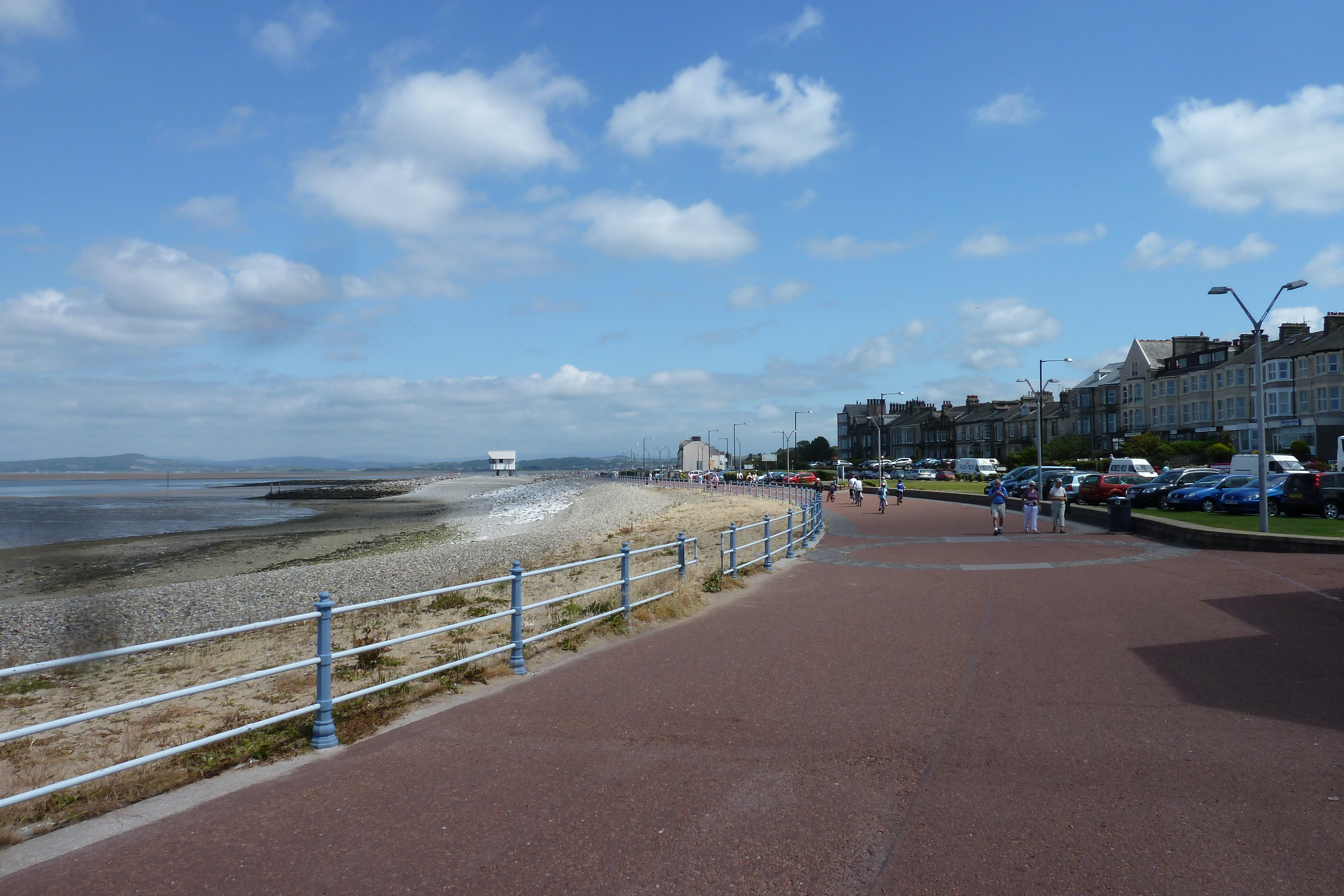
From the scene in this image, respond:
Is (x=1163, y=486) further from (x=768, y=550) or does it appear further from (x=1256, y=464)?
(x=768, y=550)

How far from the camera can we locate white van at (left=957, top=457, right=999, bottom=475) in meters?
70.2

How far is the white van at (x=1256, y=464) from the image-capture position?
119 feet

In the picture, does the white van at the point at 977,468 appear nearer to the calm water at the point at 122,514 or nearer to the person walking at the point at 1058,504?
the person walking at the point at 1058,504

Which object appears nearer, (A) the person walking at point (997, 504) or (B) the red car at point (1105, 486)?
(A) the person walking at point (997, 504)

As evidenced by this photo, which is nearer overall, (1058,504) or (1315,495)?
(1058,504)

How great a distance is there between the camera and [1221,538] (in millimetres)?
19391

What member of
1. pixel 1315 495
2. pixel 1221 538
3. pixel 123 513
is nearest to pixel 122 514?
pixel 123 513

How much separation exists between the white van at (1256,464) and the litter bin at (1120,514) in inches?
562

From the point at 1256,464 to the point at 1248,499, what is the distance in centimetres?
994

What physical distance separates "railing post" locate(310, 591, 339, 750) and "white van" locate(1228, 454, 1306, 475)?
1481 inches

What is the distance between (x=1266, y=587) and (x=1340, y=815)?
392 inches

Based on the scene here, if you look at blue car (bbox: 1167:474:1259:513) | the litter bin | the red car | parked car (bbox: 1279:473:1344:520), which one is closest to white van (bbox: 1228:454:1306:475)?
the red car

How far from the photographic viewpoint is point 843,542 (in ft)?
76.1

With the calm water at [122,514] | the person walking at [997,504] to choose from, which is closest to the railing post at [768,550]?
the person walking at [997,504]
